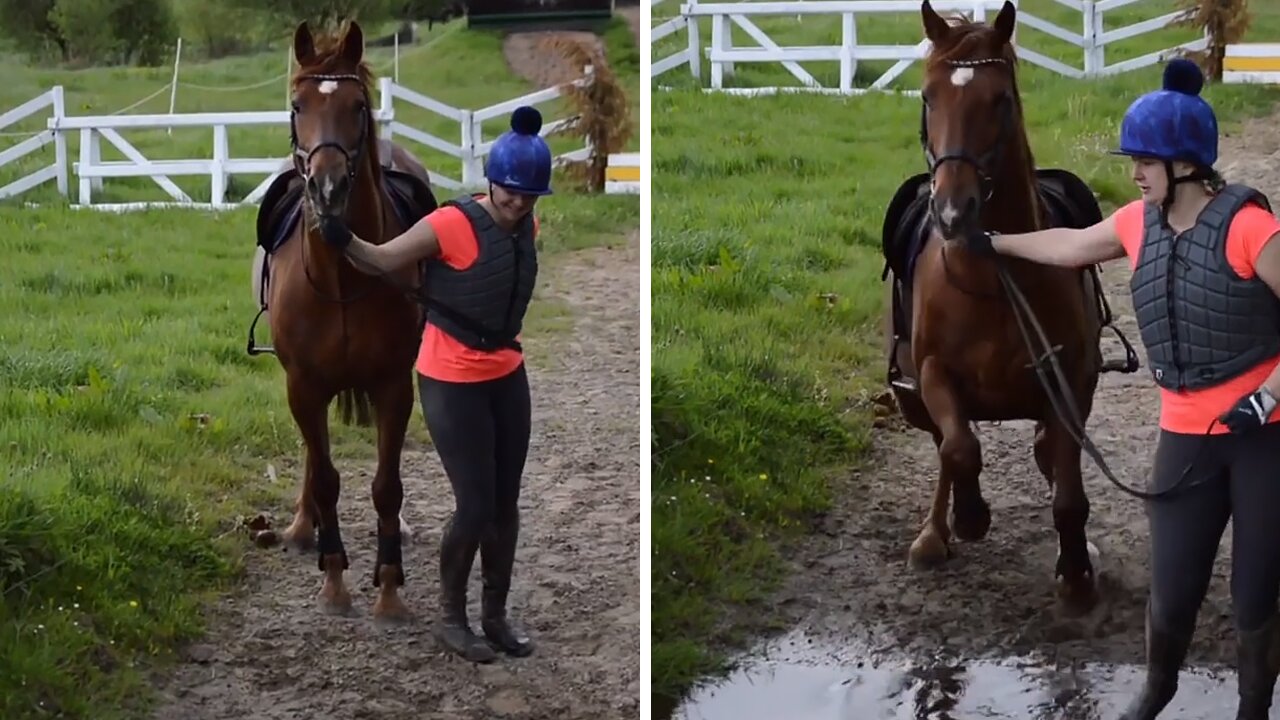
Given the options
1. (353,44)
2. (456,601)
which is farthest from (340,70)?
(456,601)

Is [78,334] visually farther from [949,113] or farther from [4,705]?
[949,113]

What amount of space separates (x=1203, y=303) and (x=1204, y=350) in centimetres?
9

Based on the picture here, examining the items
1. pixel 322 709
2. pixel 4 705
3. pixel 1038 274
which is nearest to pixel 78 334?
pixel 4 705

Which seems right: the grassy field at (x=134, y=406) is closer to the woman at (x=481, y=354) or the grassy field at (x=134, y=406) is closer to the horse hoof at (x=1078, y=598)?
the woman at (x=481, y=354)

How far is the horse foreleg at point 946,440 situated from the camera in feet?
9.60

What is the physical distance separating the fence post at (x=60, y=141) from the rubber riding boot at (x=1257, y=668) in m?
2.80

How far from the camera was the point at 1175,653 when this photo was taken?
2.72 meters

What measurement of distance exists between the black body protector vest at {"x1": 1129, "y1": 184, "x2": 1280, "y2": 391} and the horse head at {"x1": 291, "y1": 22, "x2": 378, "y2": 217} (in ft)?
5.30

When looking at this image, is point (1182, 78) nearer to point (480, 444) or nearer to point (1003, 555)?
point (1003, 555)

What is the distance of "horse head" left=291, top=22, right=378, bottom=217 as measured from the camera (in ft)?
9.31

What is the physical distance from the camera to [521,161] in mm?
3018

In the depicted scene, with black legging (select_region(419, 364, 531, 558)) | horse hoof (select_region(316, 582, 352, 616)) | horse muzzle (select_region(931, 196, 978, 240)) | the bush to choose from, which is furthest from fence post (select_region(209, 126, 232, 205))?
horse muzzle (select_region(931, 196, 978, 240))

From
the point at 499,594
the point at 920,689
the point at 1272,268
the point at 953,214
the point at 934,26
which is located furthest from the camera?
the point at 499,594

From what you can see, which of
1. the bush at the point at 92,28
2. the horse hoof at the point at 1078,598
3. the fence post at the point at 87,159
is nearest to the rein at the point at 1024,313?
the horse hoof at the point at 1078,598
